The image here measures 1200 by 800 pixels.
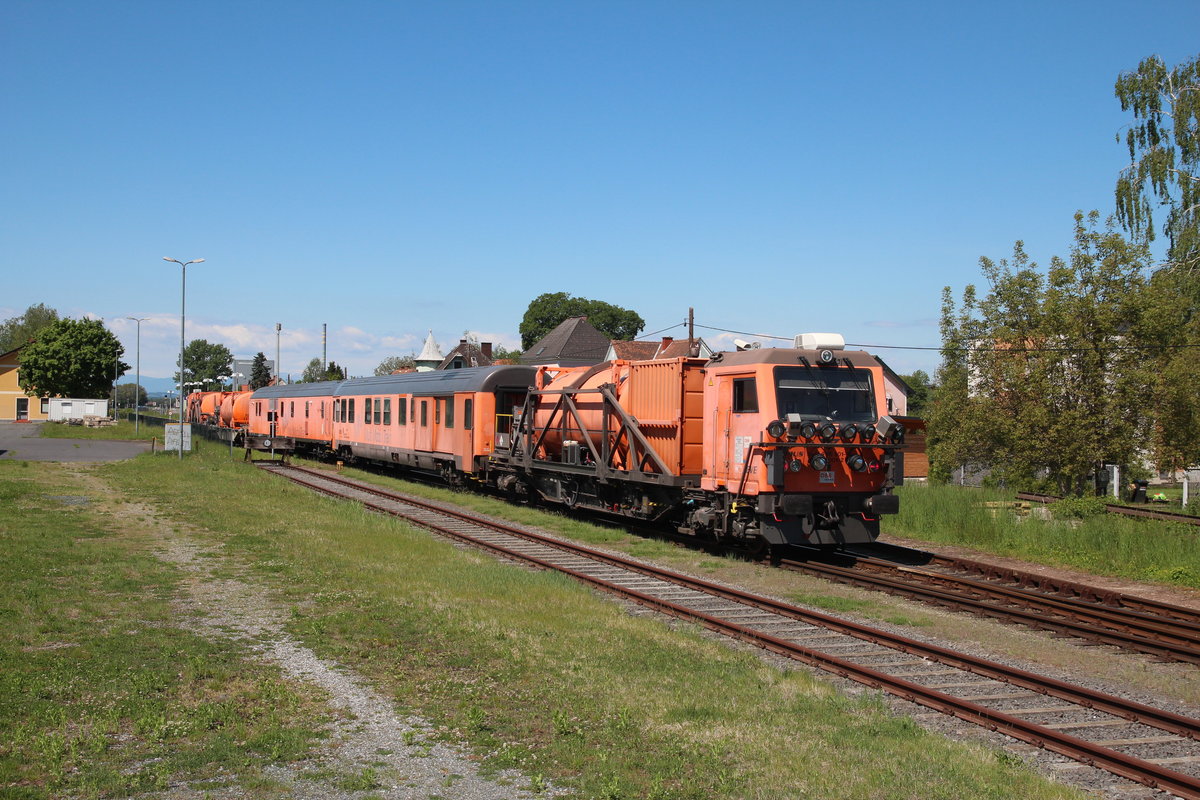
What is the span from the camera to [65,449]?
153 feet

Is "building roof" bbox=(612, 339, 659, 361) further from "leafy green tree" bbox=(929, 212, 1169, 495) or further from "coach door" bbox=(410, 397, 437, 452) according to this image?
"leafy green tree" bbox=(929, 212, 1169, 495)

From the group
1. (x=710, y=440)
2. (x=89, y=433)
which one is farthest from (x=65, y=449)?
(x=710, y=440)

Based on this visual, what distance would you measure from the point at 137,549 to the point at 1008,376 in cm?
2048

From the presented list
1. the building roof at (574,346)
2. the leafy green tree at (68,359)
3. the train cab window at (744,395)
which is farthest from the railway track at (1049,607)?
the leafy green tree at (68,359)

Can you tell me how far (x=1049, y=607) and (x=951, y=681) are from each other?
13.9ft

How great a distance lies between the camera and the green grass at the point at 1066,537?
15.5 meters

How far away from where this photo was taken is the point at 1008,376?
24328 mm

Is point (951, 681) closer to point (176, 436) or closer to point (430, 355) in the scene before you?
point (176, 436)

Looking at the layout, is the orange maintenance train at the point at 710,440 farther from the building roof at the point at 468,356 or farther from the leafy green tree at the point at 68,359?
the leafy green tree at the point at 68,359

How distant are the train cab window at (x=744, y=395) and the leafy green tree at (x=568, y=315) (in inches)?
3994

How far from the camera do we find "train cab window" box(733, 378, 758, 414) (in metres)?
15.2

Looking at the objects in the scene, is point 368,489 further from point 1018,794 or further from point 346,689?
point 1018,794

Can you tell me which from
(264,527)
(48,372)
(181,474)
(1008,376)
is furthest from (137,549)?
(48,372)

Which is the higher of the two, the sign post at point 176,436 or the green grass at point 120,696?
the sign post at point 176,436
